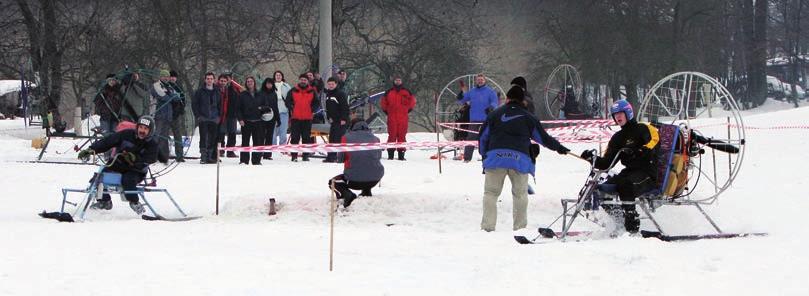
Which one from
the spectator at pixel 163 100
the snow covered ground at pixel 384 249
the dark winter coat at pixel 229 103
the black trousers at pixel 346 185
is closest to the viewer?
the snow covered ground at pixel 384 249

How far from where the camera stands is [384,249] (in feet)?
29.6

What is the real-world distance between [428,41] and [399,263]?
86.8 ft

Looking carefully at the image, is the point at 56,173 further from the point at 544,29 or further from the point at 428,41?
the point at 544,29

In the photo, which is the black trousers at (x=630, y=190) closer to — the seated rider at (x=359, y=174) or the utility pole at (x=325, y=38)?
the seated rider at (x=359, y=174)

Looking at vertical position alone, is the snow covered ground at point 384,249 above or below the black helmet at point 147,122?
A: below

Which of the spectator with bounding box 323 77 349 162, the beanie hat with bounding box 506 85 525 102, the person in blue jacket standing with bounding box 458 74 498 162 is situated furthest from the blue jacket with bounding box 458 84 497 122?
the beanie hat with bounding box 506 85 525 102

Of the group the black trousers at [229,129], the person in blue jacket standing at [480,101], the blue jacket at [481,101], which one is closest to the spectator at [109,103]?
the black trousers at [229,129]

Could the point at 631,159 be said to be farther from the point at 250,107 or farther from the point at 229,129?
the point at 229,129

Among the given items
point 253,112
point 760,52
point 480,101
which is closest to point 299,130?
point 253,112

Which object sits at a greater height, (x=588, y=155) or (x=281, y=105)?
(x=281, y=105)

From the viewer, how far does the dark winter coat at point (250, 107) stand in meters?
19.0

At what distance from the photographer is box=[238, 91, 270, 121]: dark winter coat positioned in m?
19.0

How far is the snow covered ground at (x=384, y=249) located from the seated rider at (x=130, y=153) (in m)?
0.25

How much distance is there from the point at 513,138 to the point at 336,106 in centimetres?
854
